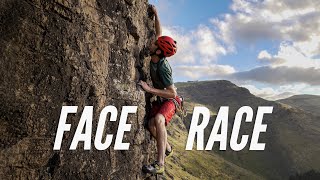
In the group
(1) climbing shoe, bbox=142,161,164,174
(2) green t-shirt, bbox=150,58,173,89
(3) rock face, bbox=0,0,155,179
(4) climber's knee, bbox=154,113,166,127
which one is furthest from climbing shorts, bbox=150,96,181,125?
(1) climbing shoe, bbox=142,161,164,174

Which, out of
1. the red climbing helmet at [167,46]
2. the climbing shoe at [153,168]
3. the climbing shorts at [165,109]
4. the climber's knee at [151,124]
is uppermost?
the red climbing helmet at [167,46]

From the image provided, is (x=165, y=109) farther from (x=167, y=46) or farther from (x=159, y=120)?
(x=167, y=46)

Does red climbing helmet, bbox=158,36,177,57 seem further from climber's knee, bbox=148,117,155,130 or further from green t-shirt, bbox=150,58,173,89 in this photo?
climber's knee, bbox=148,117,155,130

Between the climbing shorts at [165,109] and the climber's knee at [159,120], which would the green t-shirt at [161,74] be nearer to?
the climbing shorts at [165,109]

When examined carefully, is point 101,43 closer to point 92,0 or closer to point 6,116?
point 92,0

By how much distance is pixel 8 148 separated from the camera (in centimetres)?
879

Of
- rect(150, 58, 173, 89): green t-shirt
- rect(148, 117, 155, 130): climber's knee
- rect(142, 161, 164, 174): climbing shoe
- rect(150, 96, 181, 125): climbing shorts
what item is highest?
rect(150, 58, 173, 89): green t-shirt

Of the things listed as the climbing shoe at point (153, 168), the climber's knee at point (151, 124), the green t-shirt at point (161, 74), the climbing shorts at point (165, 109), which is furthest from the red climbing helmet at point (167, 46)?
the climbing shoe at point (153, 168)

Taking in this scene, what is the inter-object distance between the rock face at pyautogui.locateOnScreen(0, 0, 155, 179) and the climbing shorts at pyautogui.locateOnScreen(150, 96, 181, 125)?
1.10 meters

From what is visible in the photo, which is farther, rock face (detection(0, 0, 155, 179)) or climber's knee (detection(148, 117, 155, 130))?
climber's knee (detection(148, 117, 155, 130))

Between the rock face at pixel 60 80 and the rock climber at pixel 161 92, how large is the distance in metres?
0.78

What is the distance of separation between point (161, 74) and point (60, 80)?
4556 millimetres

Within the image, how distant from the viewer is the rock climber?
43.5 feet

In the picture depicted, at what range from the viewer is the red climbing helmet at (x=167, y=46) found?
43.9 feet
